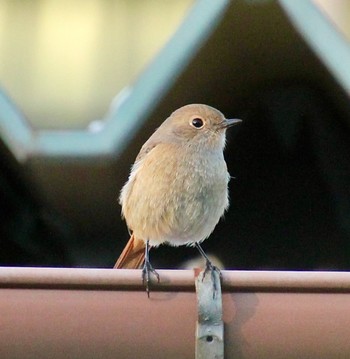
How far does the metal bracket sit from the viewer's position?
6.05 ft

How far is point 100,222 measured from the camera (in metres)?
3.34

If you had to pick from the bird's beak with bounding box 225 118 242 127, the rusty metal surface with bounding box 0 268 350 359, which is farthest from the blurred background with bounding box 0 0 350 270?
the rusty metal surface with bounding box 0 268 350 359

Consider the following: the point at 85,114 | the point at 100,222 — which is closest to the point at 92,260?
the point at 100,222

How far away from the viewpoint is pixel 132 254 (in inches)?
130

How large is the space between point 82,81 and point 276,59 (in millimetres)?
1112

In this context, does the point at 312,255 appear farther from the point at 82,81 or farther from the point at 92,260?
the point at 82,81

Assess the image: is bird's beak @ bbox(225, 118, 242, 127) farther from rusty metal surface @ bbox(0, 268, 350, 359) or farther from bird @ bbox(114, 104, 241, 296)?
rusty metal surface @ bbox(0, 268, 350, 359)

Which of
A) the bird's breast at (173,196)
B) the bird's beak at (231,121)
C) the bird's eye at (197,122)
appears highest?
the bird's eye at (197,122)

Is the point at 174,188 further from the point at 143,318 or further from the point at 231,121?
the point at 143,318

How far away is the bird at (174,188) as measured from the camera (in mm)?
3150

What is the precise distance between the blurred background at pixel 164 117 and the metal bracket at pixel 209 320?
25.8 inches

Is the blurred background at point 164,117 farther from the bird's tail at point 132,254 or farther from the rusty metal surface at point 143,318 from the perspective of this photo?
the rusty metal surface at point 143,318

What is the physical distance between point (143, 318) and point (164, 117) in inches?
50.8

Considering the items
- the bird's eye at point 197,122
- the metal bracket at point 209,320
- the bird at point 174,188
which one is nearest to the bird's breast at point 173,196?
the bird at point 174,188
